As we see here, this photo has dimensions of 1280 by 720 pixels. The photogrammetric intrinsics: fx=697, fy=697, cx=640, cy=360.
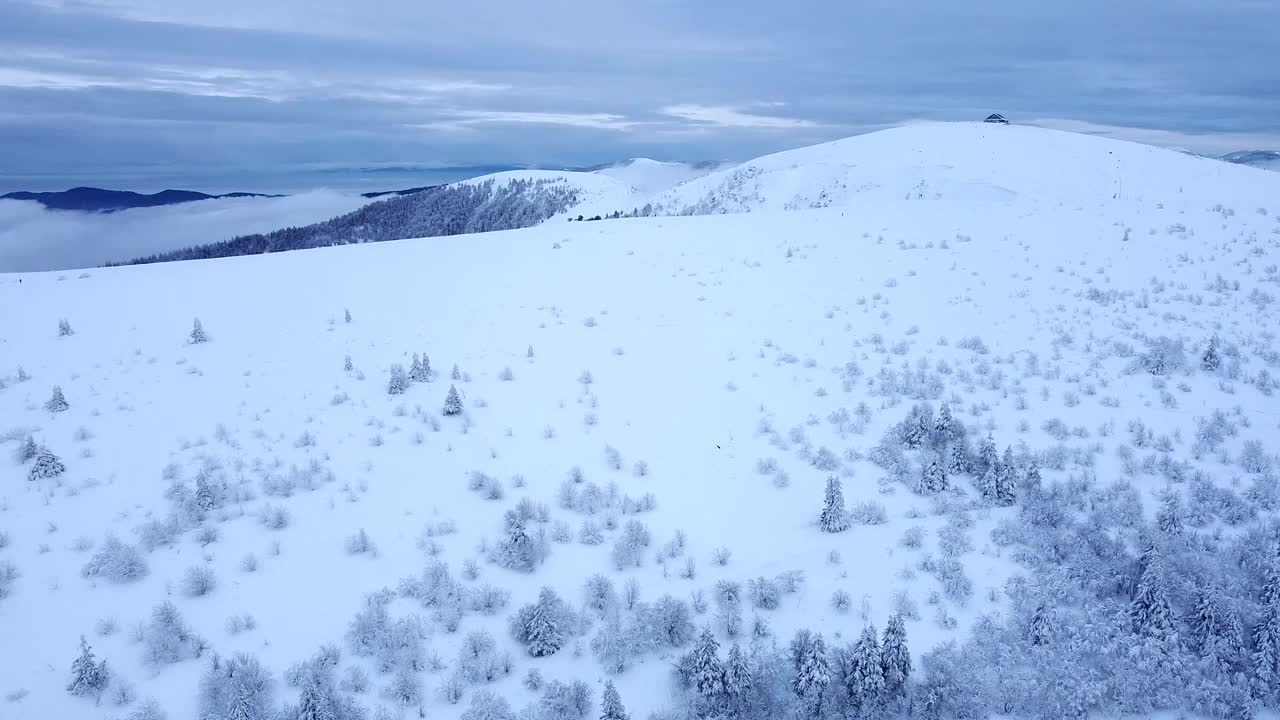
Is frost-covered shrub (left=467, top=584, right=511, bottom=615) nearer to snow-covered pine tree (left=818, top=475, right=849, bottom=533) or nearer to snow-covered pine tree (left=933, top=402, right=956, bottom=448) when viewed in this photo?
snow-covered pine tree (left=818, top=475, right=849, bottom=533)

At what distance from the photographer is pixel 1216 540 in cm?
890

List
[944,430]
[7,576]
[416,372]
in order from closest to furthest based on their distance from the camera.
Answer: [7,576]
[944,430]
[416,372]

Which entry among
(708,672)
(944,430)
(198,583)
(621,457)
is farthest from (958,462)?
(198,583)

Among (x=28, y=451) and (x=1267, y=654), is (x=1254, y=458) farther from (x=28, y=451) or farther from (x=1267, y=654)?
(x=28, y=451)

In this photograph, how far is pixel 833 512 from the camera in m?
9.64

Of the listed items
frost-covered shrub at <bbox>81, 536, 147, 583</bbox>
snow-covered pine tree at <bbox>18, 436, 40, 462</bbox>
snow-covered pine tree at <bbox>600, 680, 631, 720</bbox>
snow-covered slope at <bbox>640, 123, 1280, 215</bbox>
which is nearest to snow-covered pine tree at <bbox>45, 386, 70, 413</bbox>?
snow-covered pine tree at <bbox>18, 436, 40, 462</bbox>

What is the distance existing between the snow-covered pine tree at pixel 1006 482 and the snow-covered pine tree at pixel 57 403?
15874mm

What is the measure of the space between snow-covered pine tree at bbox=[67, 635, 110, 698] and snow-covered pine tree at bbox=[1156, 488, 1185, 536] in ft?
41.3

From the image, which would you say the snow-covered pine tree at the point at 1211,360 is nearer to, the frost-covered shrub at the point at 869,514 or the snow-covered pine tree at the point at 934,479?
the snow-covered pine tree at the point at 934,479

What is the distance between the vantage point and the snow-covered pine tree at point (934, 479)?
10367mm

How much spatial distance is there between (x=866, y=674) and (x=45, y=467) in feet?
39.2

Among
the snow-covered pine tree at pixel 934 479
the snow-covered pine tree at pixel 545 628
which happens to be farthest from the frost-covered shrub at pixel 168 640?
the snow-covered pine tree at pixel 934 479

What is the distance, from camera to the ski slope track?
25.6 ft

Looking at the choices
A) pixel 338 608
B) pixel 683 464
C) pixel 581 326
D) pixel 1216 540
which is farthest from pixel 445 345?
pixel 1216 540
